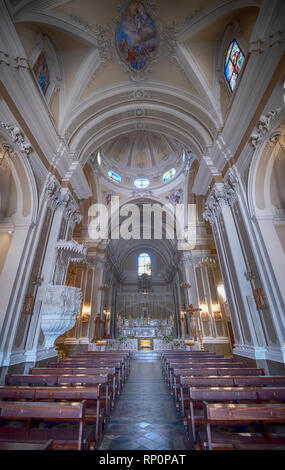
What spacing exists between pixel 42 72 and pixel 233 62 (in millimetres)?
6330

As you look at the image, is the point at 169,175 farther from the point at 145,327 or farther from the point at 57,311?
the point at 145,327

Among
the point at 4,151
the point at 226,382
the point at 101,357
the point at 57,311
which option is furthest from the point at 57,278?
the point at 226,382

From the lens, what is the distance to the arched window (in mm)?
26406

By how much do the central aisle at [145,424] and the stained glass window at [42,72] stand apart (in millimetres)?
9189

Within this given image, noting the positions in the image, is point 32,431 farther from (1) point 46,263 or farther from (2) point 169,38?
(2) point 169,38

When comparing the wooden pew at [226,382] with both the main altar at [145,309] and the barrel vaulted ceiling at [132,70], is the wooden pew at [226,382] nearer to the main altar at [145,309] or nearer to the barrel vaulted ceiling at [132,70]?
the barrel vaulted ceiling at [132,70]

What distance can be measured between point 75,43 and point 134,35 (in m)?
2.16

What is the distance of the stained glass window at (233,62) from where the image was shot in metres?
6.34

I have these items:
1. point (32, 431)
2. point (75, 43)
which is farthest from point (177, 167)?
point (32, 431)

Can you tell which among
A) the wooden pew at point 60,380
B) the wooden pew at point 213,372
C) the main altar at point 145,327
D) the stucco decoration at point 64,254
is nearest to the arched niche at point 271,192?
the wooden pew at point 213,372

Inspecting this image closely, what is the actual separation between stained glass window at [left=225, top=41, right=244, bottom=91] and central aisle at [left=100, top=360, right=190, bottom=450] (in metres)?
8.91

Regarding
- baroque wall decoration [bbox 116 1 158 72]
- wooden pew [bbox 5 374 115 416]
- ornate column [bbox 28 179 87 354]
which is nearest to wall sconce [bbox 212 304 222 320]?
ornate column [bbox 28 179 87 354]

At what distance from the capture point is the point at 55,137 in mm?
6992

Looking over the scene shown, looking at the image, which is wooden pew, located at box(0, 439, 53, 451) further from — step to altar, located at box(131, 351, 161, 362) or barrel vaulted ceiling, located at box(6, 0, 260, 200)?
step to altar, located at box(131, 351, 161, 362)
